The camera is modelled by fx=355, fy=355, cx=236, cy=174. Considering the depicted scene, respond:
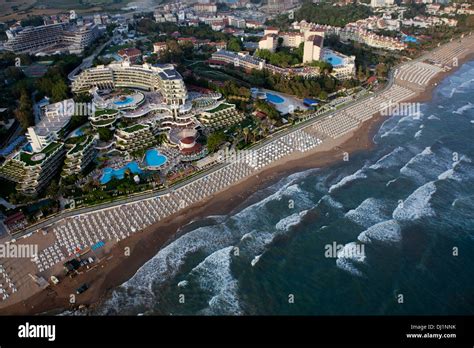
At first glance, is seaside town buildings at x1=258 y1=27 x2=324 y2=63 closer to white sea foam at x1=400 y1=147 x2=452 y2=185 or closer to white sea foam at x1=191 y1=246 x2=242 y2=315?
white sea foam at x1=400 y1=147 x2=452 y2=185

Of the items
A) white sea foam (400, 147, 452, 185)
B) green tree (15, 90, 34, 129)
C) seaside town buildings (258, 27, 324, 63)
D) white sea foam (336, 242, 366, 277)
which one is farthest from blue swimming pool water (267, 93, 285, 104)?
green tree (15, 90, 34, 129)

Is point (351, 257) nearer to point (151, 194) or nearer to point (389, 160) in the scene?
point (389, 160)

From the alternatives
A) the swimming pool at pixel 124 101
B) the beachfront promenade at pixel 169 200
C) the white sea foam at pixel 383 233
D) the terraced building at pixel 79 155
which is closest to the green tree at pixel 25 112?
the terraced building at pixel 79 155

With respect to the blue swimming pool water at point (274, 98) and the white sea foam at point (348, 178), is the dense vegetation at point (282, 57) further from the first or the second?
the white sea foam at point (348, 178)

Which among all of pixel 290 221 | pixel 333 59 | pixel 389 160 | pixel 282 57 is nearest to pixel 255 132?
pixel 290 221

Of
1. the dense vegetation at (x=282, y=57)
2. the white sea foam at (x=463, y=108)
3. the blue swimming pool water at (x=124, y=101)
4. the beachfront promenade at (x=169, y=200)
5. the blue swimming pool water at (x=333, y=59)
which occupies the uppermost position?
the blue swimming pool water at (x=124, y=101)
